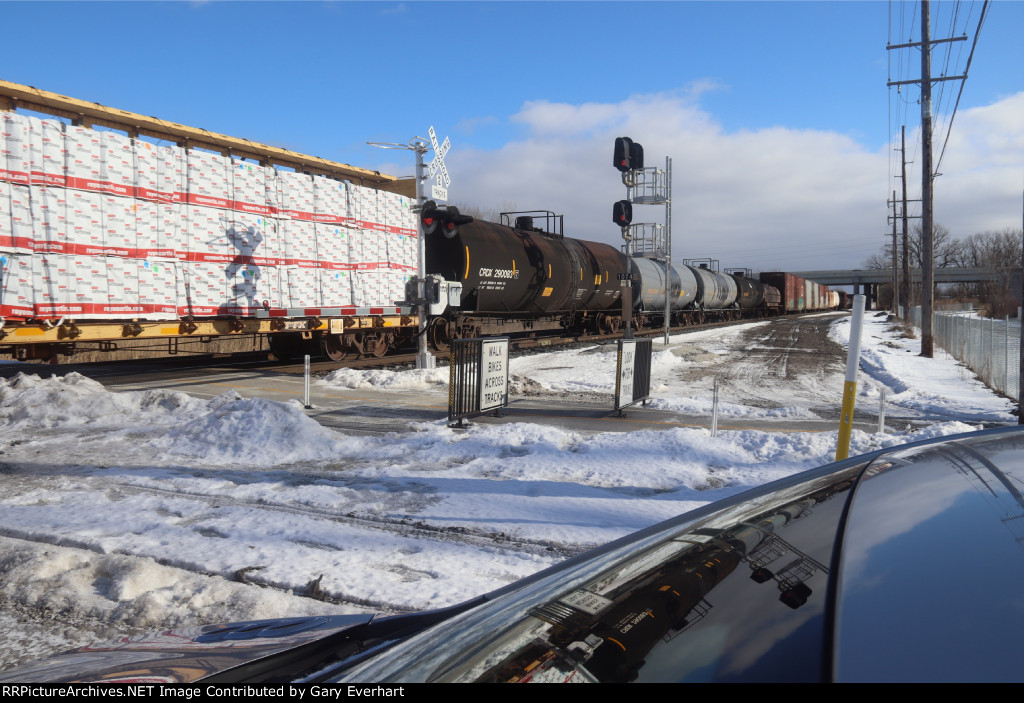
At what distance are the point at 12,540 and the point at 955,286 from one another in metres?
151

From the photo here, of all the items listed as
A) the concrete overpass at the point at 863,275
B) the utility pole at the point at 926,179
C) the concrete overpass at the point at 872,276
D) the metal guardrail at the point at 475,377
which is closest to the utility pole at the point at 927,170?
the utility pole at the point at 926,179

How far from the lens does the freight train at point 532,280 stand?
18.2 meters

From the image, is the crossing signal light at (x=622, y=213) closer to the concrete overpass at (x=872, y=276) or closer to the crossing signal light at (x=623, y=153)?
the crossing signal light at (x=623, y=153)

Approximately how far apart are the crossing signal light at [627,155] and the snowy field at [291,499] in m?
7.61

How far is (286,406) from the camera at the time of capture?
348 inches

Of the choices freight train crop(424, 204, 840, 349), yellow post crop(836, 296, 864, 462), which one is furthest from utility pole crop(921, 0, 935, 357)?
yellow post crop(836, 296, 864, 462)

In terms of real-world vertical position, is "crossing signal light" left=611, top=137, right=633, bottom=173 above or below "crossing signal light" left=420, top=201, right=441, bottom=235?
above

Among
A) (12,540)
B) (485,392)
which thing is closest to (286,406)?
(485,392)

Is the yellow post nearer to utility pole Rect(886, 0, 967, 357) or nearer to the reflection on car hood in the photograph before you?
the reflection on car hood

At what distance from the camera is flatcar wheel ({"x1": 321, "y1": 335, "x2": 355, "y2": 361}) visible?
17.8 metres

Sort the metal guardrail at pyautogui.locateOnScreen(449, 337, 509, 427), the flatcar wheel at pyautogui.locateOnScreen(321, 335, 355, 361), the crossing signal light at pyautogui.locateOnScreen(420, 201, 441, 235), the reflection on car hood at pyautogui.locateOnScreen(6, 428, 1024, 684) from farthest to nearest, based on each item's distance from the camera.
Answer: the flatcar wheel at pyautogui.locateOnScreen(321, 335, 355, 361) < the crossing signal light at pyautogui.locateOnScreen(420, 201, 441, 235) < the metal guardrail at pyautogui.locateOnScreen(449, 337, 509, 427) < the reflection on car hood at pyautogui.locateOnScreen(6, 428, 1024, 684)

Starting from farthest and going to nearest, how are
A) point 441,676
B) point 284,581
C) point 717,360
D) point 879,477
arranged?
point 717,360 < point 284,581 < point 879,477 < point 441,676

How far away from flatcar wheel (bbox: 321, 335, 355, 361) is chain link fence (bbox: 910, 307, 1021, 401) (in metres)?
15.1

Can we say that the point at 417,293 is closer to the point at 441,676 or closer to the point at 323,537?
the point at 323,537
